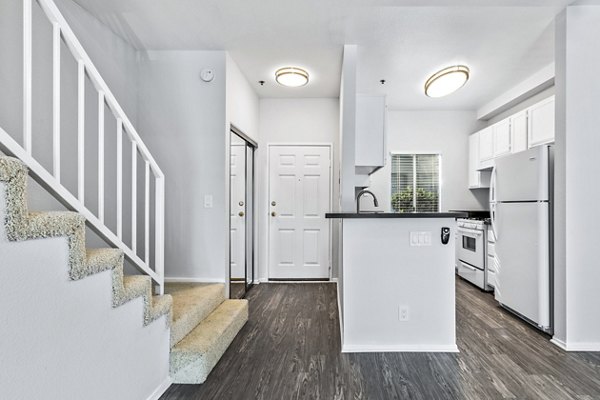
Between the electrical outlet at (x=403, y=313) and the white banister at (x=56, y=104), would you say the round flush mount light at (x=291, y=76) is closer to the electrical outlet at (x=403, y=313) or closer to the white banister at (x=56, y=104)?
the white banister at (x=56, y=104)

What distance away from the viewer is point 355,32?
2924mm

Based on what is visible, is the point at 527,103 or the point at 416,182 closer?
the point at 527,103

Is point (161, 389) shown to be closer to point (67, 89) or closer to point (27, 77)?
point (27, 77)

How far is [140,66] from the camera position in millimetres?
3273

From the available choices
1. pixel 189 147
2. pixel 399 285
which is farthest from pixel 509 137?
pixel 189 147

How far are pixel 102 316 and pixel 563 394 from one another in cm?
265

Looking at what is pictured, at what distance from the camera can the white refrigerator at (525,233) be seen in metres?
2.87

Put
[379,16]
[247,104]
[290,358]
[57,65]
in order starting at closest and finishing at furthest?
[57,65] < [290,358] < [379,16] < [247,104]

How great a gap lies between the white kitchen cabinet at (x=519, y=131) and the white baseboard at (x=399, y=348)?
2.94 m

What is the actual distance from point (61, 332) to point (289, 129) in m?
3.84

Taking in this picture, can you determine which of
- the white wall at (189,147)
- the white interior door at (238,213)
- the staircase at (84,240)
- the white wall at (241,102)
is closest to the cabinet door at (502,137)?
the white wall at (241,102)

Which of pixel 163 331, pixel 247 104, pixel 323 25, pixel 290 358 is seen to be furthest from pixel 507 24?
pixel 163 331

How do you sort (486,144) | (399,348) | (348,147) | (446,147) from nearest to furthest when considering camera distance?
(399,348) < (348,147) < (486,144) < (446,147)

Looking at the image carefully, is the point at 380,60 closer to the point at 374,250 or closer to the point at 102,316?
the point at 374,250
